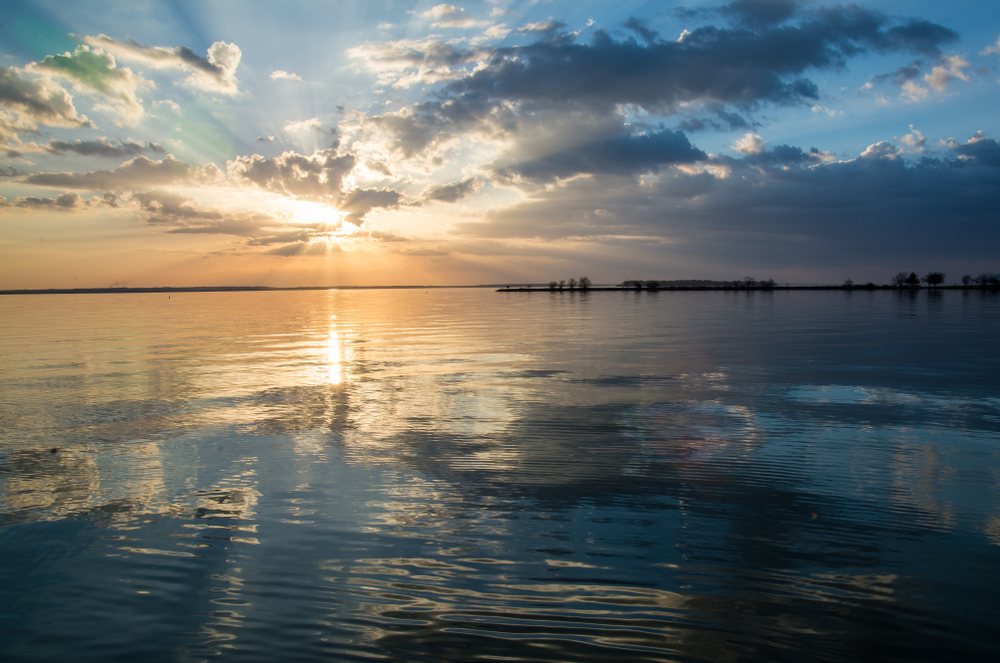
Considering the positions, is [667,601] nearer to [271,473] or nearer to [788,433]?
[271,473]

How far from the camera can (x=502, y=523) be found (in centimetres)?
789

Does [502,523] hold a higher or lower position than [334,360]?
→ lower

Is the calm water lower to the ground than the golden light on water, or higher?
lower

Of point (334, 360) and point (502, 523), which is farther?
point (334, 360)

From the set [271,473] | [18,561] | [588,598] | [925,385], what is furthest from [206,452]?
[925,385]

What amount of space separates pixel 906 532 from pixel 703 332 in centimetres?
3381

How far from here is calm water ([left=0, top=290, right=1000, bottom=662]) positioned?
5.48 m

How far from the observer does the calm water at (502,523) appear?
548 centimetres

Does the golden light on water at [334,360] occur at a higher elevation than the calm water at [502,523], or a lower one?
higher

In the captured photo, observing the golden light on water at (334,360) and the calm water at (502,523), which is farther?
the golden light on water at (334,360)

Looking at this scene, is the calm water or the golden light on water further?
the golden light on water

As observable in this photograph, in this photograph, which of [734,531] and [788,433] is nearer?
[734,531]

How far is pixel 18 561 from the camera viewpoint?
701 cm

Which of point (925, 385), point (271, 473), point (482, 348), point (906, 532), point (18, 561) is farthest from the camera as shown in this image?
point (482, 348)
